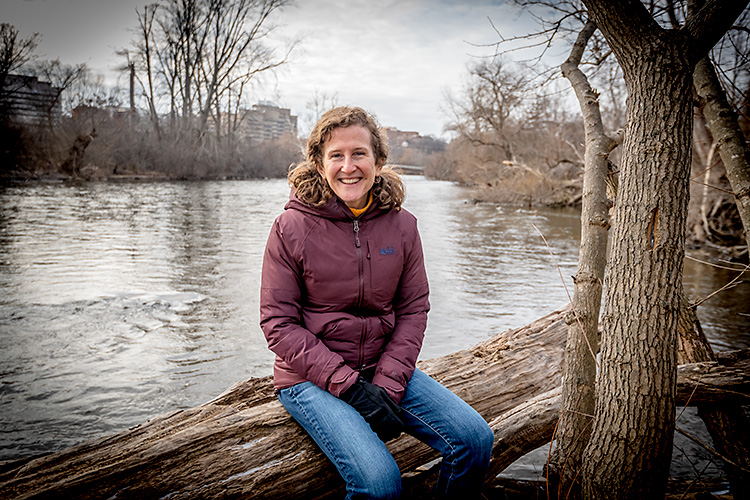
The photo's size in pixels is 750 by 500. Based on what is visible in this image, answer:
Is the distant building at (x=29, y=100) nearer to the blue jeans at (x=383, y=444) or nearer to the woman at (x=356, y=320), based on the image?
the woman at (x=356, y=320)

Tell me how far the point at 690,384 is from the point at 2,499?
338cm

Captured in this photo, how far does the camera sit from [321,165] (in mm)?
2438

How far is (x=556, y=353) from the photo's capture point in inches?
146

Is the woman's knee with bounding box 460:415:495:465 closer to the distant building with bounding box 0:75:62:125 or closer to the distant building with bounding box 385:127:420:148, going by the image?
the distant building with bounding box 385:127:420:148

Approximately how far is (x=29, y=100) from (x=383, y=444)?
3115cm

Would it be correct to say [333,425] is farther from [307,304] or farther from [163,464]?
[163,464]

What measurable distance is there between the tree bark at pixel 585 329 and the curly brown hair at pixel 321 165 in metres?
1.01

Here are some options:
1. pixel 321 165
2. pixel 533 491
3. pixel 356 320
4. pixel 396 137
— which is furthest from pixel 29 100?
pixel 533 491

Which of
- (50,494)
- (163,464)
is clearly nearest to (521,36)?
(163,464)

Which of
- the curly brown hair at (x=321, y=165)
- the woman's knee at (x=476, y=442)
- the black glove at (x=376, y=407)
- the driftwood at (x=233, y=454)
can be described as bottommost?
the driftwood at (x=233, y=454)

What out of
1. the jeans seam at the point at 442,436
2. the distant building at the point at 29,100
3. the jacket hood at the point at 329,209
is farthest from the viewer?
the distant building at the point at 29,100

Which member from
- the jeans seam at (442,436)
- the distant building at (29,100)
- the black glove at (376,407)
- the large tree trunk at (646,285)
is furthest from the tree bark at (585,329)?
the distant building at (29,100)

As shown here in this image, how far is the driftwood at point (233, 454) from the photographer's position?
198 cm

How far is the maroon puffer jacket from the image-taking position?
6.89ft
